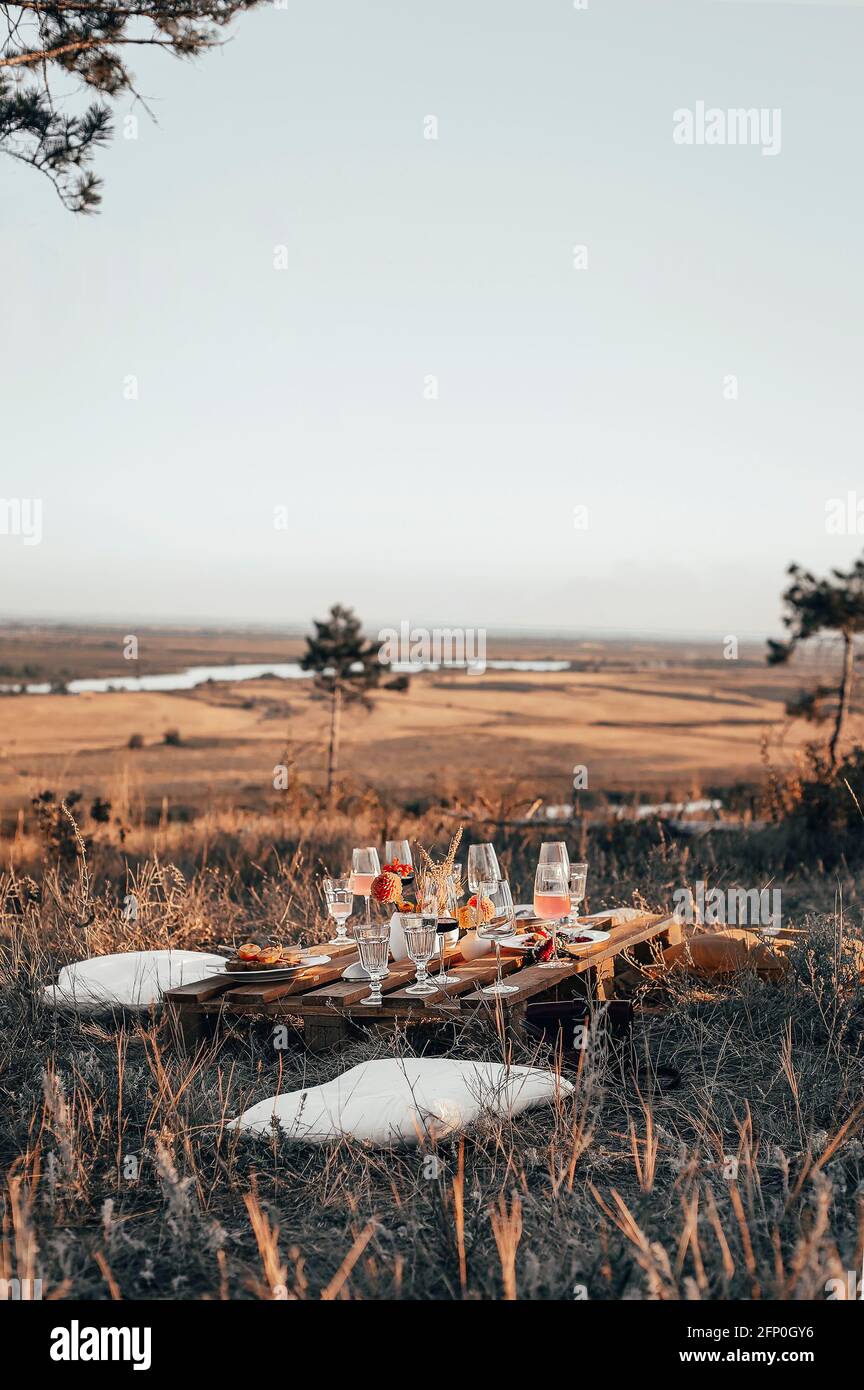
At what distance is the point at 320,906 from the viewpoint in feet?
22.3

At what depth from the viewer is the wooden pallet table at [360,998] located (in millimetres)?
4293

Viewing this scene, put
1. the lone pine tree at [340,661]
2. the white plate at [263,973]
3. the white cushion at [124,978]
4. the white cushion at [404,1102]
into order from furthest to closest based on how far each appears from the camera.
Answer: the lone pine tree at [340,661] < the white cushion at [124,978] < the white plate at [263,973] < the white cushion at [404,1102]

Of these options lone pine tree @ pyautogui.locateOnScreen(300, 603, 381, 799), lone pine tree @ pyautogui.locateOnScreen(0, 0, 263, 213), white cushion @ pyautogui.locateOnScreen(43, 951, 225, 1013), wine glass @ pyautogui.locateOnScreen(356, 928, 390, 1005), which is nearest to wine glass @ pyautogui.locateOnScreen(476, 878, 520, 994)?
wine glass @ pyautogui.locateOnScreen(356, 928, 390, 1005)

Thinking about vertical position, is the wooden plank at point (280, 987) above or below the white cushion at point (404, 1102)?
above

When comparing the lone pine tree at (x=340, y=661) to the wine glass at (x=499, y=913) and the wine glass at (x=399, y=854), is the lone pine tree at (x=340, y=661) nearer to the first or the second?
the wine glass at (x=399, y=854)

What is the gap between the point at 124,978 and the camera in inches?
203

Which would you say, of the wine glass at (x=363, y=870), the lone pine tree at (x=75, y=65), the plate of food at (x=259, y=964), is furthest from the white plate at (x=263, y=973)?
the lone pine tree at (x=75, y=65)

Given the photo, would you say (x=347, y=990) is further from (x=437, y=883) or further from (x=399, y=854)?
(x=399, y=854)

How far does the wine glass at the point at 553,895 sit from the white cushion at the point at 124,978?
143 cm

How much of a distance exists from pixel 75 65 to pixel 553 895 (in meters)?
5.61

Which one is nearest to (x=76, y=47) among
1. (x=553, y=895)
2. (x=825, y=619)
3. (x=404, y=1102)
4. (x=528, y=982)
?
(x=553, y=895)

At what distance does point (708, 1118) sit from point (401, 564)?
56.7 feet
